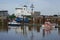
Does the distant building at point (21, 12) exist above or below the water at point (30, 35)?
above

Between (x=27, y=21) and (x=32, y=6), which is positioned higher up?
(x=32, y=6)

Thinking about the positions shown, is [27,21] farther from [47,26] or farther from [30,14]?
[47,26]

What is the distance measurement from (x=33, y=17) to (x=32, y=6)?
4894mm

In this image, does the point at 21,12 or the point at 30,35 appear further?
the point at 21,12

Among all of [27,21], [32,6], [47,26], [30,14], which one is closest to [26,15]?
[30,14]

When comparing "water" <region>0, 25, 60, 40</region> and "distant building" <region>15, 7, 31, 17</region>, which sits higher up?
"distant building" <region>15, 7, 31, 17</region>

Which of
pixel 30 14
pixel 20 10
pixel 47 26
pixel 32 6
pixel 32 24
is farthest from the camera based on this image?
pixel 20 10

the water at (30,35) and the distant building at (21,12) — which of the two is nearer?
the water at (30,35)

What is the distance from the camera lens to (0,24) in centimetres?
2578

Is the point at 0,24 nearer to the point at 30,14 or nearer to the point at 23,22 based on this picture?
the point at 23,22

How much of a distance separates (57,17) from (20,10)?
17.4ft

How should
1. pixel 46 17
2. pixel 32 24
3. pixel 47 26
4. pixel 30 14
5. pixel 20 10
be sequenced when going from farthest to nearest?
pixel 20 10, pixel 30 14, pixel 46 17, pixel 32 24, pixel 47 26

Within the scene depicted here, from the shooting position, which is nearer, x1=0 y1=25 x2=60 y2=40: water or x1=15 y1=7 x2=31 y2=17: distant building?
x1=0 y1=25 x2=60 y2=40: water

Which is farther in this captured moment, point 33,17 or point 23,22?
point 33,17
